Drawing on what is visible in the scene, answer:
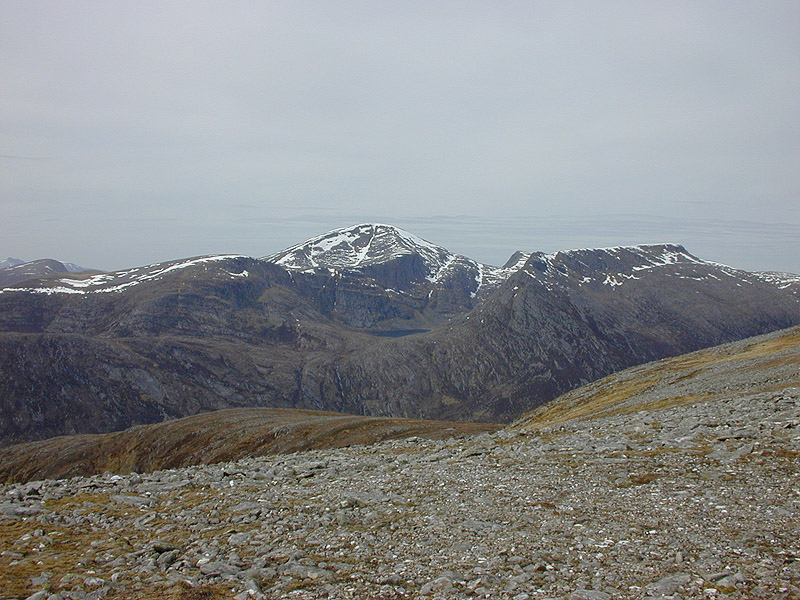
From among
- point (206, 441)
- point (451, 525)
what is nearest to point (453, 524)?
point (451, 525)

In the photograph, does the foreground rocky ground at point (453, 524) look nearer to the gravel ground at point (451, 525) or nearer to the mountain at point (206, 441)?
the gravel ground at point (451, 525)

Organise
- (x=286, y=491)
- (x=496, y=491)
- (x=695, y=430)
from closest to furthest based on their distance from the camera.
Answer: (x=496, y=491) → (x=286, y=491) → (x=695, y=430)

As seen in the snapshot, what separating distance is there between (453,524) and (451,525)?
136 millimetres

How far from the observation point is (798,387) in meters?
33.9

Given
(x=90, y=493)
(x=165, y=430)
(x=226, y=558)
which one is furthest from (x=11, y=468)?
(x=226, y=558)

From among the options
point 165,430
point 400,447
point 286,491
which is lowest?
point 165,430

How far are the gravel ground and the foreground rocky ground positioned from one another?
2.9 inches

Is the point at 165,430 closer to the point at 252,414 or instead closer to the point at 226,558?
the point at 252,414

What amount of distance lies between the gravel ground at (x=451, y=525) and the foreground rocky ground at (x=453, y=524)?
7cm

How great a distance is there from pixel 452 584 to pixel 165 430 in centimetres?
11830

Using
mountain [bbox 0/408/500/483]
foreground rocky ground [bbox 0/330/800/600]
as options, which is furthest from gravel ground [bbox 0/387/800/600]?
mountain [bbox 0/408/500/483]

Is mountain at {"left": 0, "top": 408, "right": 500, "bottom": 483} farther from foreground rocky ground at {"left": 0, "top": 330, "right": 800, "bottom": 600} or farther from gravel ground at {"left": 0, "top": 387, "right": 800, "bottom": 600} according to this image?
gravel ground at {"left": 0, "top": 387, "right": 800, "bottom": 600}

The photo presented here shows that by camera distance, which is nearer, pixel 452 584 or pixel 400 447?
pixel 452 584

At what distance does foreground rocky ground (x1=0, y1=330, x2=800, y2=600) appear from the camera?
481 inches
